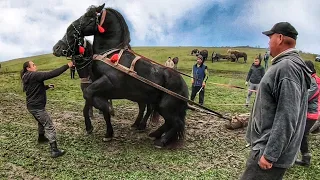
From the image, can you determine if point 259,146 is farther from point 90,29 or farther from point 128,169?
point 90,29

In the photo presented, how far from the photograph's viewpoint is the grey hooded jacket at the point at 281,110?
295 centimetres

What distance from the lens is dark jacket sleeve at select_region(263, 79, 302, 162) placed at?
9.64 ft

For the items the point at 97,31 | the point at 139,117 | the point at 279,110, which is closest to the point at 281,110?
the point at 279,110

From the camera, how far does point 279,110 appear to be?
2986mm

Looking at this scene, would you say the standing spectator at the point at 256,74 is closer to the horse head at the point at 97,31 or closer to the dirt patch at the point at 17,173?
the horse head at the point at 97,31

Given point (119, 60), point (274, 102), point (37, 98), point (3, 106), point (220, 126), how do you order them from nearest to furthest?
1. point (274, 102)
2. point (37, 98)
3. point (119, 60)
4. point (220, 126)
5. point (3, 106)

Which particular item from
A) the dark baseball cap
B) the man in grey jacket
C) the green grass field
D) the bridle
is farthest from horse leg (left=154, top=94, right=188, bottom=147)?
the dark baseball cap

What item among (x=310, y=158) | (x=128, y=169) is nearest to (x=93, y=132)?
(x=128, y=169)

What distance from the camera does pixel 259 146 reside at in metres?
3.18

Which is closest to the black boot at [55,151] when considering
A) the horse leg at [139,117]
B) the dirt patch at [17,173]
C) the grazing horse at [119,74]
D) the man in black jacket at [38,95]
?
the man in black jacket at [38,95]

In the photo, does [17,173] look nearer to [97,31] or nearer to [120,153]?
[120,153]

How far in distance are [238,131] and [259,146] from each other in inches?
232

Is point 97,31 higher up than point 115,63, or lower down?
higher up

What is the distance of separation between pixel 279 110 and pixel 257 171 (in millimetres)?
685
